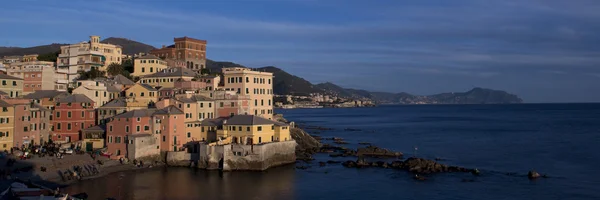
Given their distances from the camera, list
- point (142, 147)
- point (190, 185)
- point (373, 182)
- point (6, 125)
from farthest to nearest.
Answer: point (142, 147) → point (6, 125) → point (373, 182) → point (190, 185)

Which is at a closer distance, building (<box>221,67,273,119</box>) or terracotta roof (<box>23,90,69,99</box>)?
terracotta roof (<box>23,90,69,99</box>)

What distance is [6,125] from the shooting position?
53781 millimetres

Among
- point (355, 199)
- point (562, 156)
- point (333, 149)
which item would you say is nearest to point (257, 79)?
point (333, 149)

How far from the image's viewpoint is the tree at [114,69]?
82375 millimetres

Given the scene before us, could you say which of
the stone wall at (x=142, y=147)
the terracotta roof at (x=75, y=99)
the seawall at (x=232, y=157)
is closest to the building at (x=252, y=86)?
the seawall at (x=232, y=157)

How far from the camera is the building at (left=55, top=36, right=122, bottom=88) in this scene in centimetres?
8244

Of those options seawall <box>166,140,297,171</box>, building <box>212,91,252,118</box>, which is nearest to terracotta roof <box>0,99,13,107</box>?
seawall <box>166,140,297,171</box>

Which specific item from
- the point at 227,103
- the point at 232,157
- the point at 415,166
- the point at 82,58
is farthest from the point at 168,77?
the point at 415,166

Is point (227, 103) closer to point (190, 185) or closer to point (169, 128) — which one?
point (169, 128)

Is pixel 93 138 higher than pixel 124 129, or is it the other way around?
pixel 124 129

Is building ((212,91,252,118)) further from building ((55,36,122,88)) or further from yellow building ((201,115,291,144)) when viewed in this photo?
building ((55,36,122,88))

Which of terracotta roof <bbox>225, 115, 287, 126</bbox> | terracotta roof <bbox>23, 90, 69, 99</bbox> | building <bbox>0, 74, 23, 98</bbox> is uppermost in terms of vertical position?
building <bbox>0, 74, 23, 98</bbox>

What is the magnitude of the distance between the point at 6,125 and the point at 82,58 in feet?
104

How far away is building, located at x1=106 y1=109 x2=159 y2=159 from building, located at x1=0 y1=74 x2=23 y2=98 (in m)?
15.7
